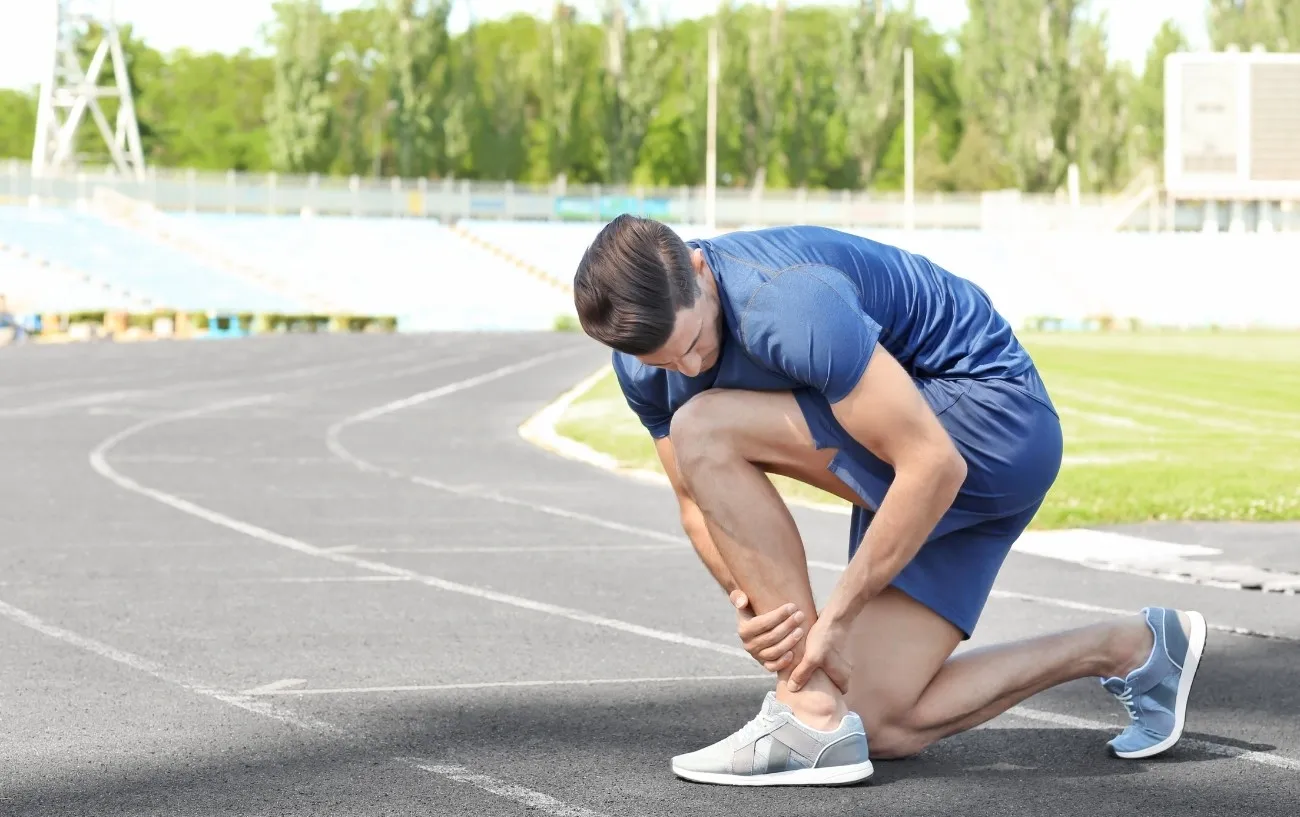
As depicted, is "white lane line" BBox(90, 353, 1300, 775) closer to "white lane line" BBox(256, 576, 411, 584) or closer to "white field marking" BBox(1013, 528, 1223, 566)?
"white lane line" BBox(256, 576, 411, 584)

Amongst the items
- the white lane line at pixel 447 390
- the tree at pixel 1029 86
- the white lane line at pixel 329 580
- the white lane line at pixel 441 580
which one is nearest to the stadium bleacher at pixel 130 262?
the white lane line at pixel 447 390

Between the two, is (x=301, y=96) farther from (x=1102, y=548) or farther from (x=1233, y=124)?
(x=1102, y=548)

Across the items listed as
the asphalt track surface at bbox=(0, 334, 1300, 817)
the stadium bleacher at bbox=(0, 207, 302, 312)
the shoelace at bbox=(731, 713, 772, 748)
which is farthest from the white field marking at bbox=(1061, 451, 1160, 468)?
the stadium bleacher at bbox=(0, 207, 302, 312)

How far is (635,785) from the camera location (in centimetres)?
461

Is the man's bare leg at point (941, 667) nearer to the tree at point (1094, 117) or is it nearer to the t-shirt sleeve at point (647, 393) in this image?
the t-shirt sleeve at point (647, 393)

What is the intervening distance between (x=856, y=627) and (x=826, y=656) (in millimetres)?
240

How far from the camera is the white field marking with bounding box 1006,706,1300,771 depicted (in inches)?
192

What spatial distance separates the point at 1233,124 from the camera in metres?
70.6

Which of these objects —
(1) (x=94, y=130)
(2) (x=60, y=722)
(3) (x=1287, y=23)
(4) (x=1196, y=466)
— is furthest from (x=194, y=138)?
(2) (x=60, y=722)

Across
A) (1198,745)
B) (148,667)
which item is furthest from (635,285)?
(148,667)

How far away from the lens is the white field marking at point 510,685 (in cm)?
586

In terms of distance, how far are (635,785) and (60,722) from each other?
1.83 m

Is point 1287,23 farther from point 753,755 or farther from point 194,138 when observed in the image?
point 753,755

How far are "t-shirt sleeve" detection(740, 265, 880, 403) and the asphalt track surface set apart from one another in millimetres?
1051
